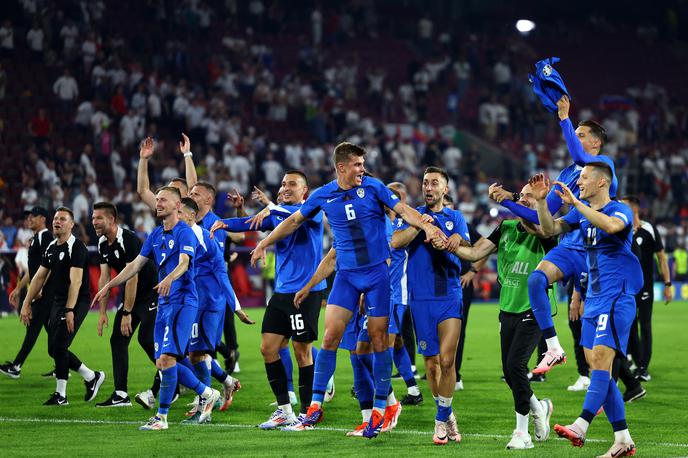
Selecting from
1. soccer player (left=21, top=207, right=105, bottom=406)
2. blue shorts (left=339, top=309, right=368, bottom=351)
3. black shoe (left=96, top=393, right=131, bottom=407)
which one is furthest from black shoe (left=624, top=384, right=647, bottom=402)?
soccer player (left=21, top=207, right=105, bottom=406)

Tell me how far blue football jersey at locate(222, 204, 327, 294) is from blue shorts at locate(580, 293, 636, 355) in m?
3.35

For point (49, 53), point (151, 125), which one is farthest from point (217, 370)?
point (49, 53)

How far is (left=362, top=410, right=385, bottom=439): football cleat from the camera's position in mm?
10008

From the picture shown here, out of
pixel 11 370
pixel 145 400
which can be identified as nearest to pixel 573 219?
pixel 145 400

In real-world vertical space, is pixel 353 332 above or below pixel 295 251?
below

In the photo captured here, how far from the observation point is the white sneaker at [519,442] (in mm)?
9430

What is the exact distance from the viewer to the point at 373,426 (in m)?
10.0

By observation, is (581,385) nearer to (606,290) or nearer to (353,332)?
(353,332)

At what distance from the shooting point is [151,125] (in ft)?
102

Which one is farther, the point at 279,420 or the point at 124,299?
the point at 124,299

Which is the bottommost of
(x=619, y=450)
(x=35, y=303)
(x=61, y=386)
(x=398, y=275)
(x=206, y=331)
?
(x=619, y=450)

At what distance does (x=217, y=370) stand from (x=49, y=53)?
73.9 feet

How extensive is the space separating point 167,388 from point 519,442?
11.5ft

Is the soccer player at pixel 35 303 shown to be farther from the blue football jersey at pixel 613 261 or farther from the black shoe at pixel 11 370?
the blue football jersey at pixel 613 261
